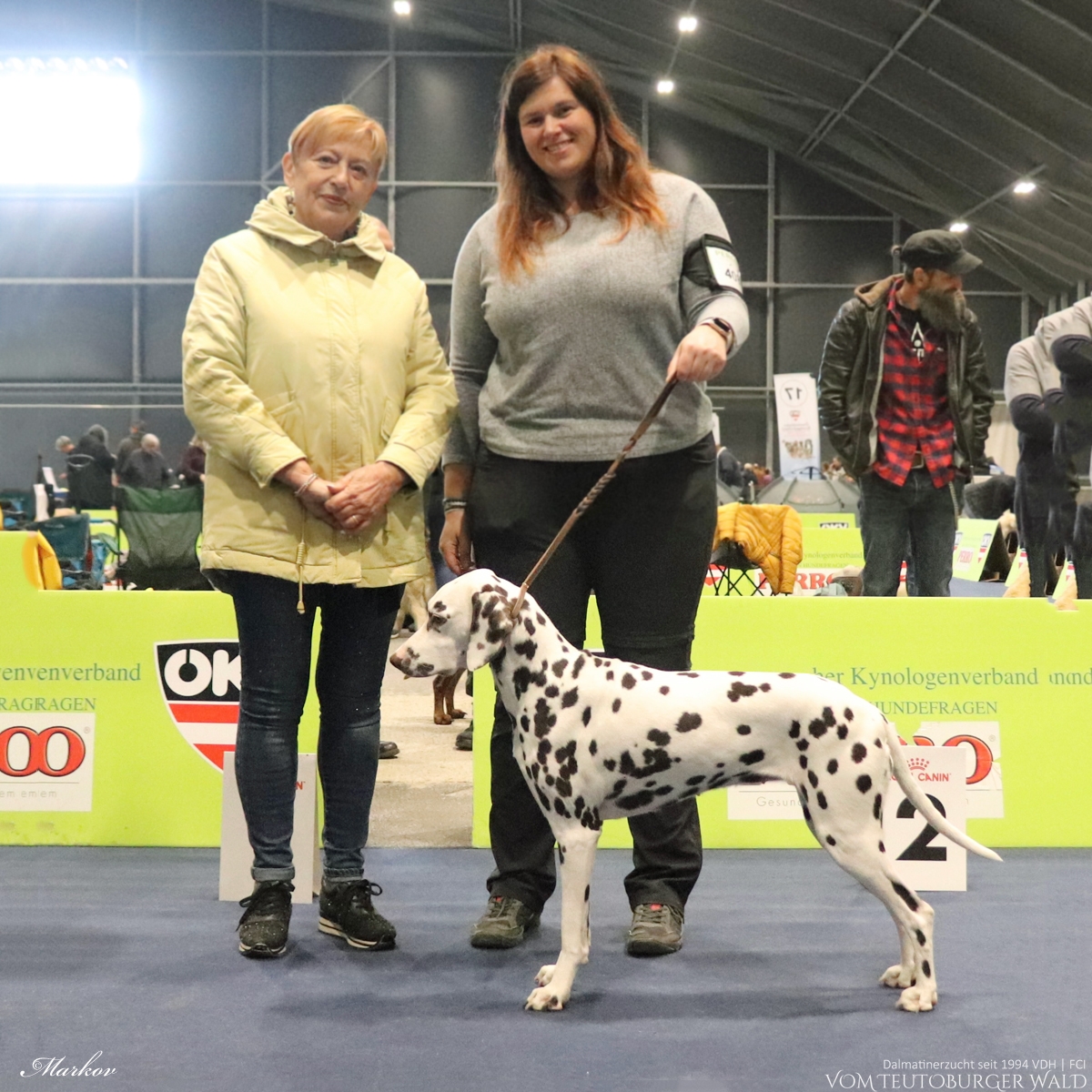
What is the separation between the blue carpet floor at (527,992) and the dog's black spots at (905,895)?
184mm

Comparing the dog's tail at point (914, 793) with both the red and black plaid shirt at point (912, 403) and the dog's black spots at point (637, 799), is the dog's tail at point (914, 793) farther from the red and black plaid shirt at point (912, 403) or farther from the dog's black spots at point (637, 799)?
the red and black plaid shirt at point (912, 403)

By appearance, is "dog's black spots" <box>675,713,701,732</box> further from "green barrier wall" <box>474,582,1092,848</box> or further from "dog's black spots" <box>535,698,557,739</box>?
"green barrier wall" <box>474,582,1092,848</box>

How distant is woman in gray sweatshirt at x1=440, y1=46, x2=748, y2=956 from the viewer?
249 cm

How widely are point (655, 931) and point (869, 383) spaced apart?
2.33m

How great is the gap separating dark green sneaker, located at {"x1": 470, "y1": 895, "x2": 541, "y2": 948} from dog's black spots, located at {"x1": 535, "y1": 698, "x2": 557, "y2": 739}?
1.78 feet

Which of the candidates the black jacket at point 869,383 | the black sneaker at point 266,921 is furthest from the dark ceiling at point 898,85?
the black sneaker at point 266,921

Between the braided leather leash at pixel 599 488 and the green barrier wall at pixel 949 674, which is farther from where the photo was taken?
the green barrier wall at pixel 949 674

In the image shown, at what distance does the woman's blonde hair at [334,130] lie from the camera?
2479 millimetres

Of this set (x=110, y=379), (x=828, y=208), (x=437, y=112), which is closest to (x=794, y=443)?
(x=828, y=208)

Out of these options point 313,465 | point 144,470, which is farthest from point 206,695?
point 144,470

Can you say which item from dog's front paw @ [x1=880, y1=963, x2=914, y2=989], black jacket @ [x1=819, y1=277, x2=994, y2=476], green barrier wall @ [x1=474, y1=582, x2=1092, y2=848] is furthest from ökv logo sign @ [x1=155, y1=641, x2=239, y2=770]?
black jacket @ [x1=819, y1=277, x2=994, y2=476]

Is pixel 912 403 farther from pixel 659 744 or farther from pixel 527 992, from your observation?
pixel 527 992

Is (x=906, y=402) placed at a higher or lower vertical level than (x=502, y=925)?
higher

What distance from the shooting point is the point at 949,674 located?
3443 millimetres
